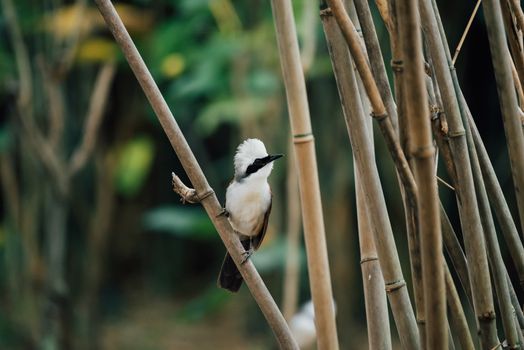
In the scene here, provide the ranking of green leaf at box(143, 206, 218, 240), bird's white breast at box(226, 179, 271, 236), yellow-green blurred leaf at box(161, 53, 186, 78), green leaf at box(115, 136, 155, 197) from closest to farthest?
bird's white breast at box(226, 179, 271, 236) < yellow-green blurred leaf at box(161, 53, 186, 78) < green leaf at box(143, 206, 218, 240) < green leaf at box(115, 136, 155, 197)

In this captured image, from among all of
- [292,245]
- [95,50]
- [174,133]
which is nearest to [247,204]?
[292,245]

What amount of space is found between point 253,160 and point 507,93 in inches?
34.3

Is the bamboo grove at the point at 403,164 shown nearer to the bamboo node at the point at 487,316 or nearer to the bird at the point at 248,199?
the bamboo node at the point at 487,316

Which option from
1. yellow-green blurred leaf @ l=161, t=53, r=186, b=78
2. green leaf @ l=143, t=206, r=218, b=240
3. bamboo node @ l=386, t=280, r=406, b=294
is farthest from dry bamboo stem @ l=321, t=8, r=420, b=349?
green leaf @ l=143, t=206, r=218, b=240

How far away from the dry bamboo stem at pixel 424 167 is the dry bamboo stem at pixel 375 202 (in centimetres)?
9

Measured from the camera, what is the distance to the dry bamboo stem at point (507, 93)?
2.52 ft

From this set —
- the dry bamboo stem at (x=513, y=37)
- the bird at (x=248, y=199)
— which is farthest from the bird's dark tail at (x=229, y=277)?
Answer: the dry bamboo stem at (x=513, y=37)

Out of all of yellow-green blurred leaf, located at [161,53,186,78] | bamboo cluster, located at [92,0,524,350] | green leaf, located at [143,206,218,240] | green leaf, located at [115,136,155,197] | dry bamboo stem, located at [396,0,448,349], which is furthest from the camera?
green leaf, located at [115,136,155,197]

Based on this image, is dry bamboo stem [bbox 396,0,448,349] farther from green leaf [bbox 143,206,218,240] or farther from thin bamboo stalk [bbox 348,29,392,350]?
green leaf [bbox 143,206,218,240]

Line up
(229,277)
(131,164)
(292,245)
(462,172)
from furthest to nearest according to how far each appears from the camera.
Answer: (131,164) < (292,245) < (229,277) < (462,172)

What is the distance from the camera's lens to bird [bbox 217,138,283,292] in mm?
1544

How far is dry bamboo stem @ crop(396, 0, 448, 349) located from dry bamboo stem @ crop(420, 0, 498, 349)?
0.29ft

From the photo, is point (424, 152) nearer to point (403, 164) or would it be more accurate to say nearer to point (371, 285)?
point (403, 164)

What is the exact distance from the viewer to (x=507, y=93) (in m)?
0.77
